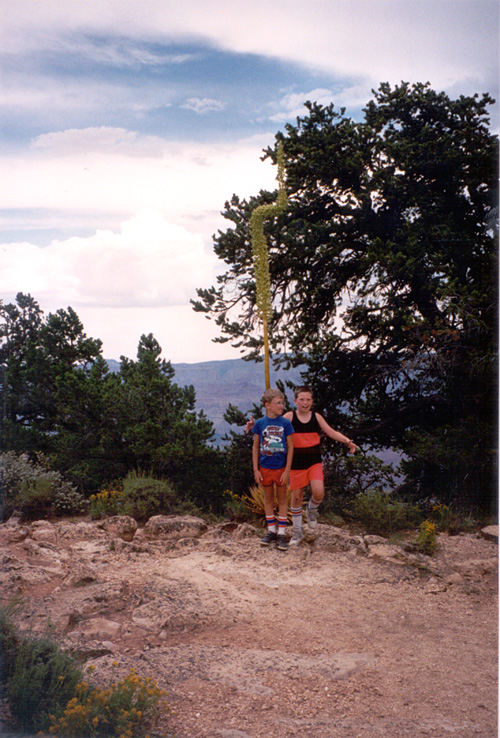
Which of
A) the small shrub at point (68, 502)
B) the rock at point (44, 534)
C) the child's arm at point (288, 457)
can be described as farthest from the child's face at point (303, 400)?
the small shrub at point (68, 502)

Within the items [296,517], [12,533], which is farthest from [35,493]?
[296,517]

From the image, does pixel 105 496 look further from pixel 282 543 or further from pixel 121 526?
pixel 282 543

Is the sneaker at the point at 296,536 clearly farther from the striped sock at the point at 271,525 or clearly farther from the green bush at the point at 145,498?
the green bush at the point at 145,498

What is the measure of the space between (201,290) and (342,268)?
217 cm

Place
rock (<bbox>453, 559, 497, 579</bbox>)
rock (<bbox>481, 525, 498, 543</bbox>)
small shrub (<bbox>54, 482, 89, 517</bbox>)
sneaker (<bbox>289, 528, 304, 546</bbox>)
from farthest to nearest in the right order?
small shrub (<bbox>54, 482, 89, 517</bbox>), rock (<bbox>481, 525, 498, 543</bbox>), sneaker (<bbox>289, 528, 304, 546</bbox>), rock (<bbox>453, 559, 497, 579</bbox>)

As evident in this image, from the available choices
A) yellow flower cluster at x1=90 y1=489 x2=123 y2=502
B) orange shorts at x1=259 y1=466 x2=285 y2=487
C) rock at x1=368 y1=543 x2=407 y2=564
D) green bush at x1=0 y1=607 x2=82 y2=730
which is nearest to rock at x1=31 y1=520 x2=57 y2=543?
yellow flower cluster at x1=90 y1=489 x2=123 y2=502

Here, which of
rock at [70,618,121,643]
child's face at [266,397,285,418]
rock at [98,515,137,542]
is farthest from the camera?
rock at [98,515,137,542]

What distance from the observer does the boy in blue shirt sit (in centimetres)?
598

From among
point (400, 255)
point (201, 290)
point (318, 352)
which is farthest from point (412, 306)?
point (201, 290)

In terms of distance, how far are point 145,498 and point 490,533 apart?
4325 mm

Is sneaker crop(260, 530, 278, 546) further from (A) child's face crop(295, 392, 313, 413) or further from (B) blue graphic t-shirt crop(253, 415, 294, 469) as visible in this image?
(A) child's face crop(295, 392, 313, 413)

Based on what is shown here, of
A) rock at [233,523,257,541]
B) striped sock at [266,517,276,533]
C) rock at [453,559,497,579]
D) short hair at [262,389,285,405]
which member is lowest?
rock at [453,559,497,579]

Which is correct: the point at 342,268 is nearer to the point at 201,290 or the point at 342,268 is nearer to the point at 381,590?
the point at 201,290

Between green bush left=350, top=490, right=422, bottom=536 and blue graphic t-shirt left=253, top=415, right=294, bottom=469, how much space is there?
6.71 feet
